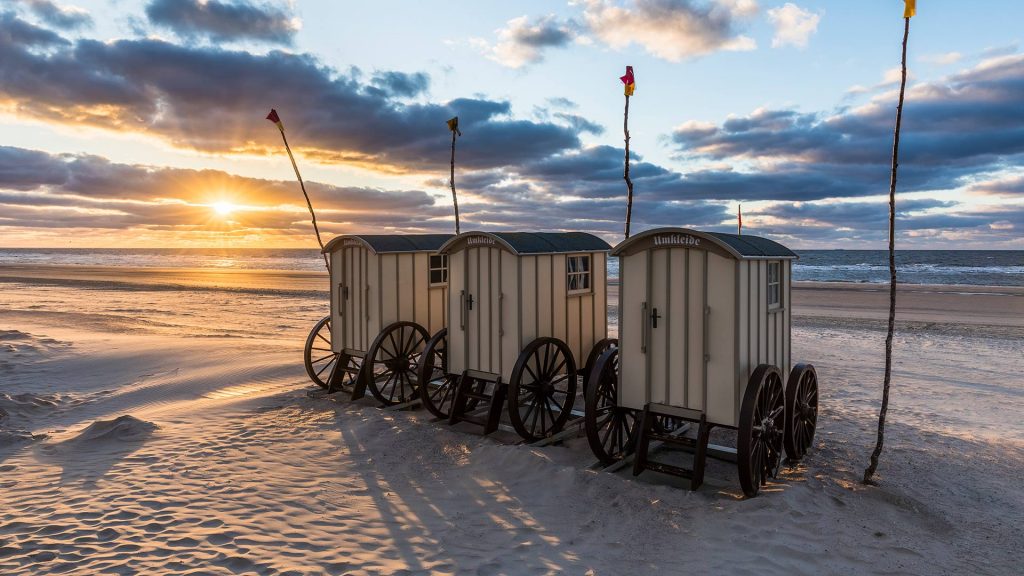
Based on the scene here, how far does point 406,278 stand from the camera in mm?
12156

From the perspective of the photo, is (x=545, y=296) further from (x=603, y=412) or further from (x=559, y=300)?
(x=603, y=412)

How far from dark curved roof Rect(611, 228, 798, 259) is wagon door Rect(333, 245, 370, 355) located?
19.5 feet

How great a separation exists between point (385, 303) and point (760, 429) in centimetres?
730

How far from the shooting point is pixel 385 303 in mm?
12000

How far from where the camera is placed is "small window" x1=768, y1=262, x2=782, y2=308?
827cm

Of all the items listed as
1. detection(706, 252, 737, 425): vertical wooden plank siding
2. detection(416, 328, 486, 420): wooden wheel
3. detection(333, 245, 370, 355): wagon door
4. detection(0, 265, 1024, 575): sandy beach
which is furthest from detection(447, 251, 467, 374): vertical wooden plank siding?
detection(706, 252, 737, 425): vertical wooden plank siding

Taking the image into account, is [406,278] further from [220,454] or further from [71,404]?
[71,404]

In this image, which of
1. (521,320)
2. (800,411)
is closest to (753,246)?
(800,411)

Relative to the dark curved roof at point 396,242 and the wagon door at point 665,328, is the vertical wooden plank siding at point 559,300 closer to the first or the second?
the wagon door at point 665,328

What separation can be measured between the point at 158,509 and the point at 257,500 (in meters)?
0.99

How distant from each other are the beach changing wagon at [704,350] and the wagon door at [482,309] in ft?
6.81

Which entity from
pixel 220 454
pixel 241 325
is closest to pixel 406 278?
pixel 220 454

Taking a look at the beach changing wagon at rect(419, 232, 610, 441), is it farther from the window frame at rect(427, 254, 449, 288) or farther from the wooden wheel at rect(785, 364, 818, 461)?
the wooden wheel at rect(785, 364, 818, 461)

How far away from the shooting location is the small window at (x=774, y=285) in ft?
27.1
